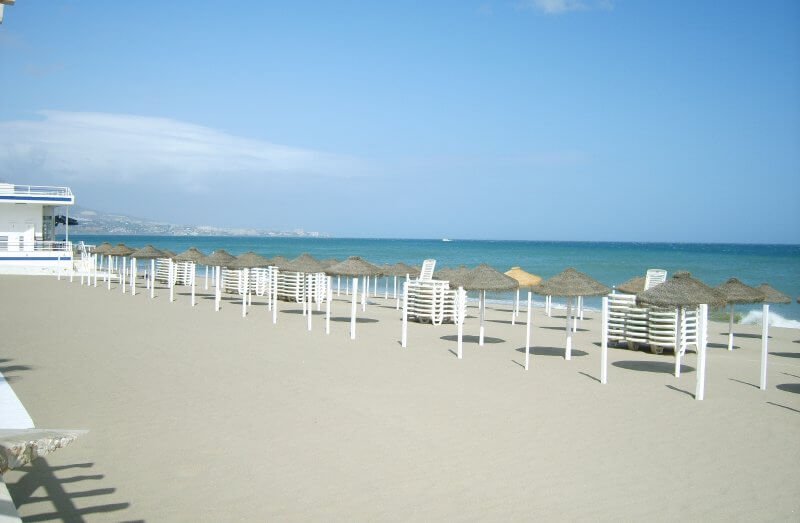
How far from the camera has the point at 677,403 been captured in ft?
28.4

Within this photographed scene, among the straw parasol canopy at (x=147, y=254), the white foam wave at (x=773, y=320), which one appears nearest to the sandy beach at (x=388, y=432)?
the straw parasol canopy at (x=147, y=254)

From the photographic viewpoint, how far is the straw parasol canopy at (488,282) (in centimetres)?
1168

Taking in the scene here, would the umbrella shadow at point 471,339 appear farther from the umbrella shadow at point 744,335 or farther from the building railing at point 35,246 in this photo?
the building railing at point 35,246

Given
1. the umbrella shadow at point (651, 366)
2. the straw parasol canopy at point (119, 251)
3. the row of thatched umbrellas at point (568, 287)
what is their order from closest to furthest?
the row of thatched umbrellas at point (568, 287) < the umbrella shadow at point (651, 366) < the straw parasol canopy at point (119, 251)

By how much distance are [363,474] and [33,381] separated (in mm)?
5128

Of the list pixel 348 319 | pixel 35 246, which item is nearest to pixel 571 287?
pixel 348 319

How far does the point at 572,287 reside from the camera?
10.8 metres

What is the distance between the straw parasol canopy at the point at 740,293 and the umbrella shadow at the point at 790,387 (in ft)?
10.8

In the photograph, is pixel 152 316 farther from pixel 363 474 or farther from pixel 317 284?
pixel 363 474

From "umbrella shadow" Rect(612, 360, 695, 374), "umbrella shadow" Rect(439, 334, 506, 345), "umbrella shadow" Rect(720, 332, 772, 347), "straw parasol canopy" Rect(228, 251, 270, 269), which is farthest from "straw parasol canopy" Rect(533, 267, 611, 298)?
"straw parasol canopy" Rect(228, 251, 270, 269)

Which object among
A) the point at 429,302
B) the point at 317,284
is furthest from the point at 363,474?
the point at 317,284

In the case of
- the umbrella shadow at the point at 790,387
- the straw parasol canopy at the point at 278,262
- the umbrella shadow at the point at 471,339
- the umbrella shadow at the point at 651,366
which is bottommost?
the umbrella shadow at the point at 471,339

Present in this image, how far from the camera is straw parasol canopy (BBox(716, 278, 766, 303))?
13414 mm

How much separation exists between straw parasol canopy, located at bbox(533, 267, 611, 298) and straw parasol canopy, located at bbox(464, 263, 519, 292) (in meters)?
0.63
